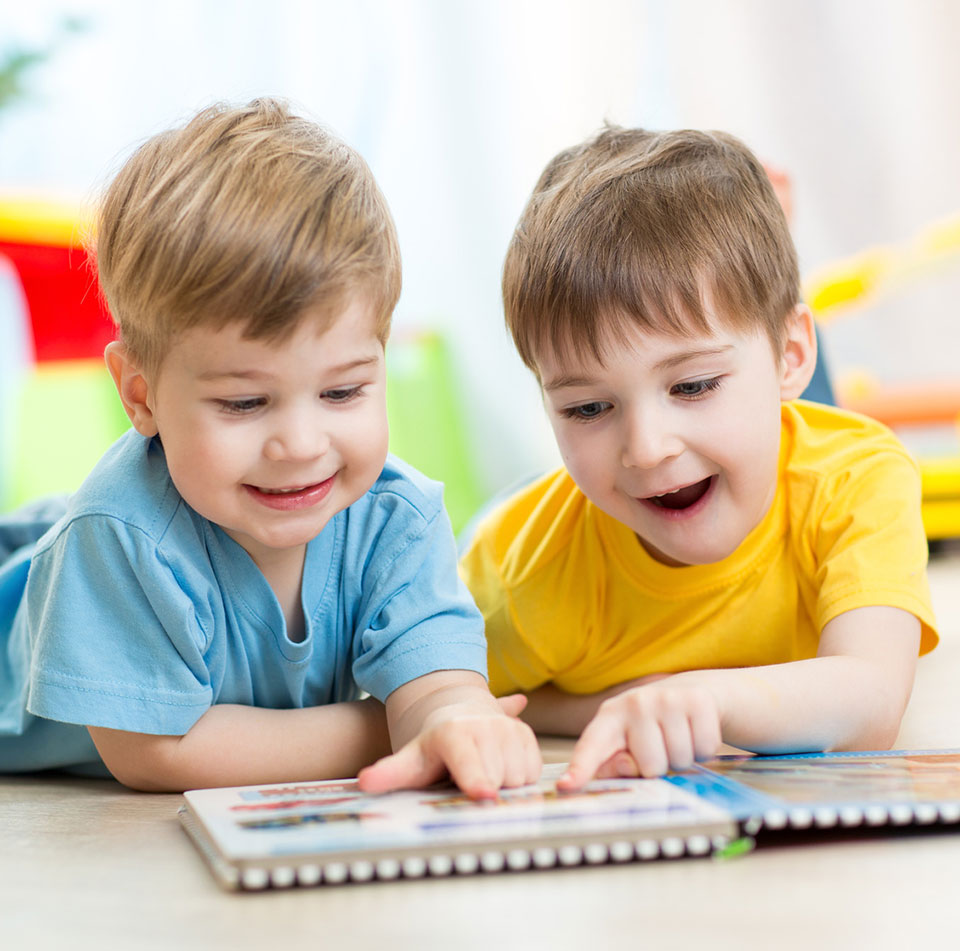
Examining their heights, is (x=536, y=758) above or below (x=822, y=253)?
below

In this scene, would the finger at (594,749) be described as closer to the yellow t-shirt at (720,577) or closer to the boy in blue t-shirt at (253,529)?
the boy in blue t-shirt at (253,529)

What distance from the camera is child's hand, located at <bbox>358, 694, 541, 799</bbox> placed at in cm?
65

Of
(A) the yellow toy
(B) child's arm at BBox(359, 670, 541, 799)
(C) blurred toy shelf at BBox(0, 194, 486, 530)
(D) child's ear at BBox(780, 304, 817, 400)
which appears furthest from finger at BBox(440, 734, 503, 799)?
(A) the yellow toy

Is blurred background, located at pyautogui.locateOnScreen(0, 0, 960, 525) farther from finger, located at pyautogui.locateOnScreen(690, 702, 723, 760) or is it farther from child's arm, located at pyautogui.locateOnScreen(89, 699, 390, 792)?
finger, located at pyautogui.locateOnScreen(690, 702, 723, 760)

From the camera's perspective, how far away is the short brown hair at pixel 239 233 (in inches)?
28.5

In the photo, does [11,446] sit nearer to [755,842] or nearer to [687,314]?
[687,314]

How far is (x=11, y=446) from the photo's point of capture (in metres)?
2.19

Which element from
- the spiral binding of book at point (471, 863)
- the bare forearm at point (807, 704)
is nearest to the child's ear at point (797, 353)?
the bare forearm at point (807, 704)

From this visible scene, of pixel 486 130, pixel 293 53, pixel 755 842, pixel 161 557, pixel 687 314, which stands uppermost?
pixel 293 53

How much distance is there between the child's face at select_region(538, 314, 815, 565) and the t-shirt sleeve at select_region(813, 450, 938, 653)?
0.19ft

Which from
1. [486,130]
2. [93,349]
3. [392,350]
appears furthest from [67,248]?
[486,130]

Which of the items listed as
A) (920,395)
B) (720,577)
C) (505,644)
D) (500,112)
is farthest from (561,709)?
(500,112)

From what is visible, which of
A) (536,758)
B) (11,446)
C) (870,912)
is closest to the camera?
(870,912)

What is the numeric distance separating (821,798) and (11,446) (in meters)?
1.88
